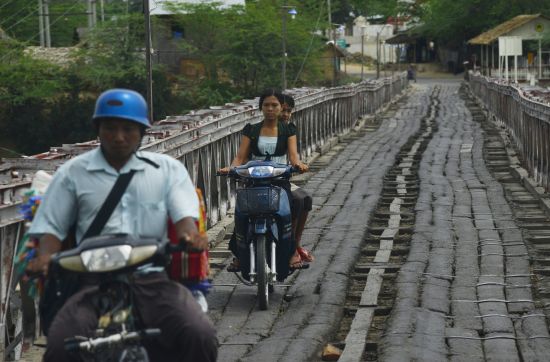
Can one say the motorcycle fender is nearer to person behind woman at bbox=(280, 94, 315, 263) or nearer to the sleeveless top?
person behind woman at bbox=(280, 94, 315, 263)

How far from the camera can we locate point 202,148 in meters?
16.3

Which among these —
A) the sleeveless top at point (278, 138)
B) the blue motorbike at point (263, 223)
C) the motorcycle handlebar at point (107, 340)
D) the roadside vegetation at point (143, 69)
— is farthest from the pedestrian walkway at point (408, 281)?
the roadside vegetation at point (143, 69)

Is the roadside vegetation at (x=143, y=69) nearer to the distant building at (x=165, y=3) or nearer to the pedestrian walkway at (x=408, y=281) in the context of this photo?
the distant building at (x=165, y=3)

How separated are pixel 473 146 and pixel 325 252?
17.9m

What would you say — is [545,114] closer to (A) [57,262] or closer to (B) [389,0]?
(A) [57,262]

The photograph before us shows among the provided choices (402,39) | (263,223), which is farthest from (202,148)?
(402,39)

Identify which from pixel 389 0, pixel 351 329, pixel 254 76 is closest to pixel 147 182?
pixel 351 329

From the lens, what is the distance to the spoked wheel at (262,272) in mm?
10923

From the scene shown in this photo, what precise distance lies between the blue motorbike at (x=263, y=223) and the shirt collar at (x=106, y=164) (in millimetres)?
4775

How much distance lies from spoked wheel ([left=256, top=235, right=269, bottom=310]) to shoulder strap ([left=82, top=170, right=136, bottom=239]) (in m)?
4.87

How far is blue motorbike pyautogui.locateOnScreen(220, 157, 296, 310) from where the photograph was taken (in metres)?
11.0

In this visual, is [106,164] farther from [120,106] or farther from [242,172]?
[242,172]

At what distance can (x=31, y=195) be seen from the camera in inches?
257

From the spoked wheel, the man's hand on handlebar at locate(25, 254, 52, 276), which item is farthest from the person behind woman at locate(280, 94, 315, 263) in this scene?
A: the man's hand on handlebar at locate(25, 254, 52, 276)
